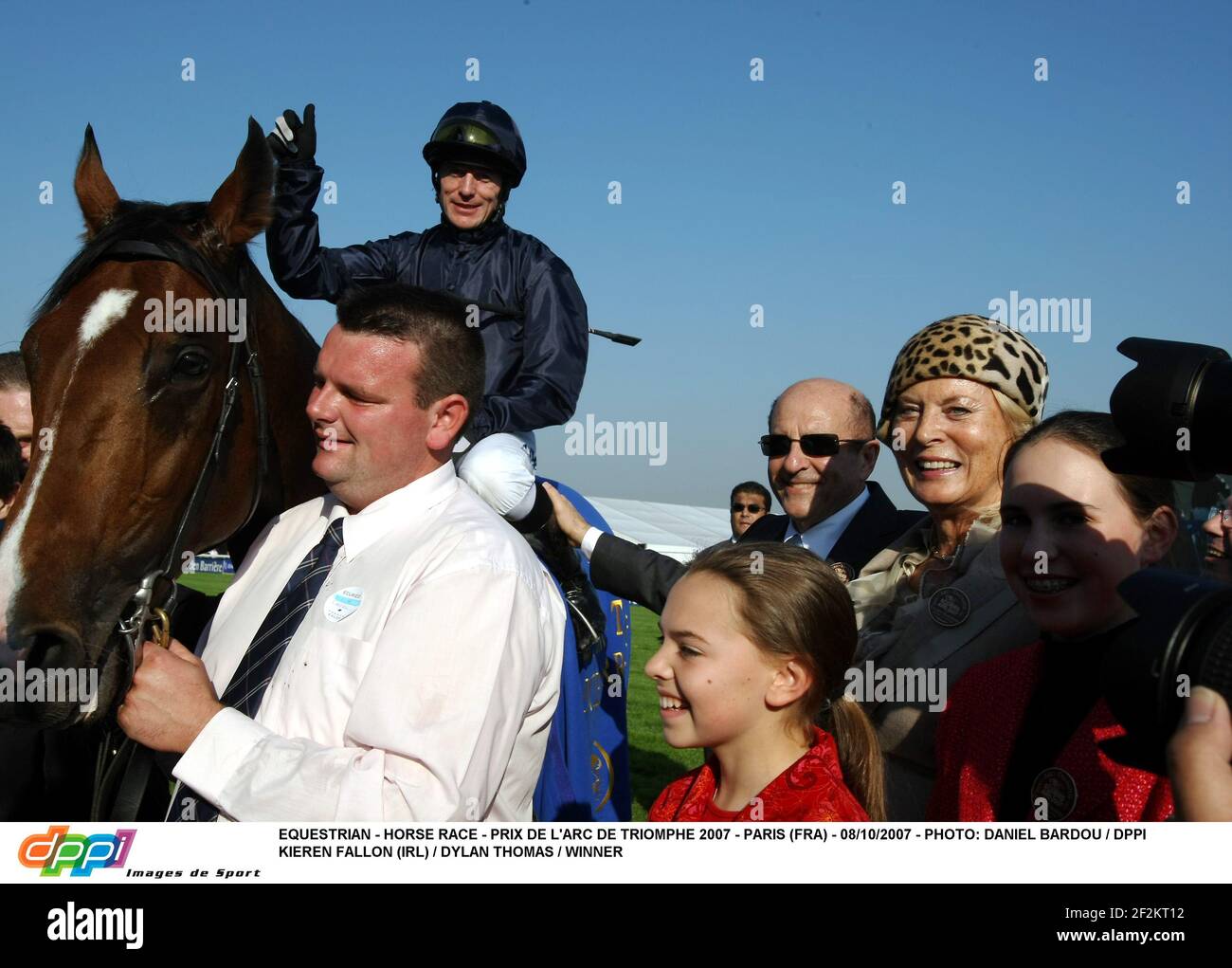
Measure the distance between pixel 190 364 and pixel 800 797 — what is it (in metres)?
1.71

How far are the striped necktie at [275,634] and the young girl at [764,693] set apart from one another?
77 centimetres

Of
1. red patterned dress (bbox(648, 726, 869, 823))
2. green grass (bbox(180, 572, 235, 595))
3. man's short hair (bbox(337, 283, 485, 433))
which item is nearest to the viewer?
red patterned dress (bbox(648, 726, 869, 823))

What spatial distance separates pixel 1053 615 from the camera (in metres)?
1.95

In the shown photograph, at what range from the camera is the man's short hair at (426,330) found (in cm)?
218

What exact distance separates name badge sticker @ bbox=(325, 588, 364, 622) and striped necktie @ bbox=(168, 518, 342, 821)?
10cm

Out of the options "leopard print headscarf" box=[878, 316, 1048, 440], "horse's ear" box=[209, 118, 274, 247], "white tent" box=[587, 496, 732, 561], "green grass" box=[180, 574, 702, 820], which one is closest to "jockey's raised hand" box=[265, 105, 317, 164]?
"horse's ear" box=[209, 118, 274, 247]

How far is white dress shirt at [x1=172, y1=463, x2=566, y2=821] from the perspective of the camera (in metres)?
1.77

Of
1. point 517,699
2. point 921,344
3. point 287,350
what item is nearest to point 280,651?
point 517,699

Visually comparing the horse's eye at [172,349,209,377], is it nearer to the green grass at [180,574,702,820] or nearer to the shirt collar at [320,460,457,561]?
the shirt collar at [320,460,457,561]

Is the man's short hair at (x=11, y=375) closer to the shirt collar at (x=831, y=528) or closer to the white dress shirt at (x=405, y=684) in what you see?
the white dress shirt at (x=405, y=684)

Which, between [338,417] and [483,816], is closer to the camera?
[483,816]

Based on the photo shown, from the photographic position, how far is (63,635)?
6.39ft
